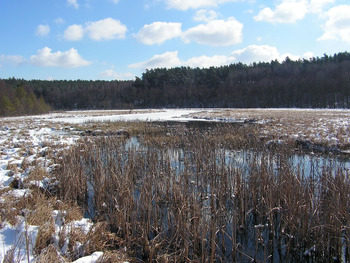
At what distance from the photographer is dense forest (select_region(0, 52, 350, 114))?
62.9 metres

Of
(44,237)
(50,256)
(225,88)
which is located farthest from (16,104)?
(225,88)

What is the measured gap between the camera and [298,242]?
392 centimetres

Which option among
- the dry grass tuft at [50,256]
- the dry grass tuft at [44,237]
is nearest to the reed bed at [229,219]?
the dry grass tuft at [44,237]

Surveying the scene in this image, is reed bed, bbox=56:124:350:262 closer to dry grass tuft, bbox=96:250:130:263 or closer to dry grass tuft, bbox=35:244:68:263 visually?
dry grass tuft, bbox=96:250:130:263

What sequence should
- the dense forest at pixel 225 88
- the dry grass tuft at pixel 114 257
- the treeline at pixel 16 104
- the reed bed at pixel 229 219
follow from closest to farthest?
the dry grass tuft at pixel 114 257
the reed bed at pixel 229 219
the treeline at pixel 16 104
the dense forest at pixel 225 88

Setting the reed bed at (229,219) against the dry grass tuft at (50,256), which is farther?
the reed bed at (229,219)

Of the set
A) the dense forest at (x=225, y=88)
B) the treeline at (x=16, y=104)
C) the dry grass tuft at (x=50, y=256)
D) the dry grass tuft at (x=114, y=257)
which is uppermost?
the dense forest at (x=225, y=88)

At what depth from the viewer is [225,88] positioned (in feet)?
260

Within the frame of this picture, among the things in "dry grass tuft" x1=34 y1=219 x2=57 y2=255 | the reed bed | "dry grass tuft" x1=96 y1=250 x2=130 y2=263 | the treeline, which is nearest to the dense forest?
Result: the treeline

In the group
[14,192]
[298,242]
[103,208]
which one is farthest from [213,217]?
[14,192]

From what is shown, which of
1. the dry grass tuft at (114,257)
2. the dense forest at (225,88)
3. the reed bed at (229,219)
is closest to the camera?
the dry grass tuft at (114,257)

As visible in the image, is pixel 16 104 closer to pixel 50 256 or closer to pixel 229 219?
pixel 50 256

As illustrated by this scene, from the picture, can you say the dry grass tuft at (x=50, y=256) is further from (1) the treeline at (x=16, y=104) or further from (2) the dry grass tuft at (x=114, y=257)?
(1) the treeline at (x=16, y=104)

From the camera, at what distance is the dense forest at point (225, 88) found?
62.9m
